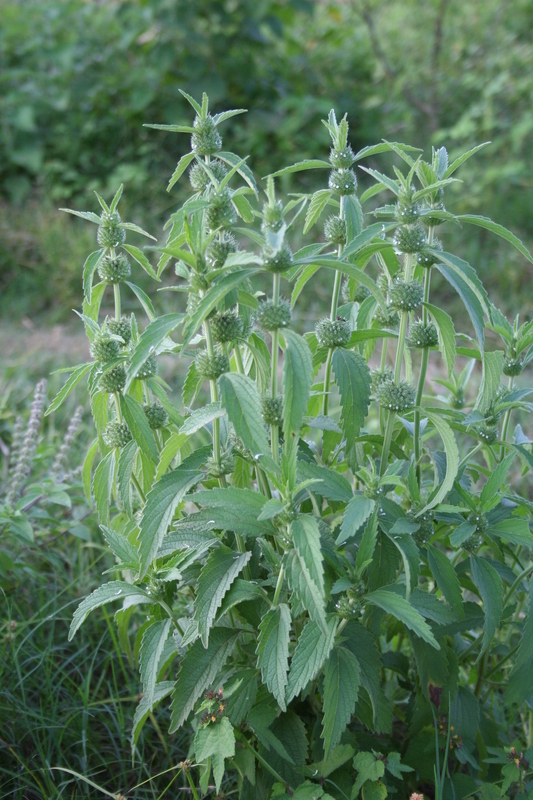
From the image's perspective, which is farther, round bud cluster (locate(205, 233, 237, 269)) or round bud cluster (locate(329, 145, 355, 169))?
round bud cluster (locate(329, 145, 355, 169))

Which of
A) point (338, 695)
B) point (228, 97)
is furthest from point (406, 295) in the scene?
point (228, 97)

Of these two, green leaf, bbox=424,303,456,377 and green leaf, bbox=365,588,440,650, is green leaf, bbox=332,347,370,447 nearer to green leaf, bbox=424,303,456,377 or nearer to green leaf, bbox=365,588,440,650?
green leaf, bbox=424,303,456,377

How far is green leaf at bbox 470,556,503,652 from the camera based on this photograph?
4.39 ft

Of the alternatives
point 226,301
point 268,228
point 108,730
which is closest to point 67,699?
point 108,730

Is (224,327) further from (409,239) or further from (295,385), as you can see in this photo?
(409,239)

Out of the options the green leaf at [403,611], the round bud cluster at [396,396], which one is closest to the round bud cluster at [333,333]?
the round bud cluster at [396,396]

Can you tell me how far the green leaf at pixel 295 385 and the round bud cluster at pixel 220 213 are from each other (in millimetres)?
277

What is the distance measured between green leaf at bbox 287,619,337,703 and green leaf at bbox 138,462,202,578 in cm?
29

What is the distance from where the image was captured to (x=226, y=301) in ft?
4.06

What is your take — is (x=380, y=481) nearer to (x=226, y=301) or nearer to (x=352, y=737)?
(x=226, y=301)

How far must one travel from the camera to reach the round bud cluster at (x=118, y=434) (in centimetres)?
148

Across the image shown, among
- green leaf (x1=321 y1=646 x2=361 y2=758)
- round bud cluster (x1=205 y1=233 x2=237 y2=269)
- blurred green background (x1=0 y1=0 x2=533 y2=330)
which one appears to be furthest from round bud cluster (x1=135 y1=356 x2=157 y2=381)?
blurred green background (x1=0 y1=0 x2=533 y2=330)

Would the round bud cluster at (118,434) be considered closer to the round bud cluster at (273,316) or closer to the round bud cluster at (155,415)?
the round bud cluster at (155,415)

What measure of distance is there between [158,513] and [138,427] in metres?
0.18
